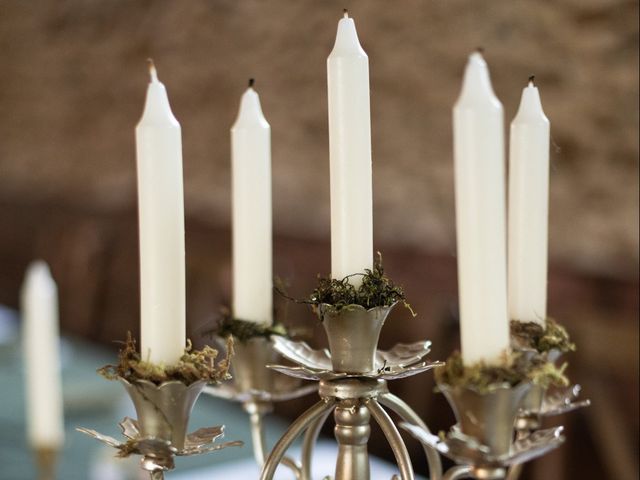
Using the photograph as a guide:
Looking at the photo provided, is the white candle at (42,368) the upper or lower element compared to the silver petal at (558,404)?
upper

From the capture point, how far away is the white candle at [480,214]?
0.44 metres

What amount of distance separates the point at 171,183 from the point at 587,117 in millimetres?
1305

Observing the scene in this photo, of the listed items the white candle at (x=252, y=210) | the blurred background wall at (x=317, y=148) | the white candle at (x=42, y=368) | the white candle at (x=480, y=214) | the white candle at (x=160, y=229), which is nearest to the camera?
the white candle at (x=480, y=214)

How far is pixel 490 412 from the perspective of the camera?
0.47m

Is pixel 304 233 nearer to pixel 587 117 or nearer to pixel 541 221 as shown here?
pixel 587 117

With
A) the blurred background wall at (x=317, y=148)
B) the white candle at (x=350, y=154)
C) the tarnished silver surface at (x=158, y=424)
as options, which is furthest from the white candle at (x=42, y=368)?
the white candle at (x=350, y=154)

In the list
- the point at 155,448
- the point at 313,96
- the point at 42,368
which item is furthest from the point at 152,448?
the point at 313,96

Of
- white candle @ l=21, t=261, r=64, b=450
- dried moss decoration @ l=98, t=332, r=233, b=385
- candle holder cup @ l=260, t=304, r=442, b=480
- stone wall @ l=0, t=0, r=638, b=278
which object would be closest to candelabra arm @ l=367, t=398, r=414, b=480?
candle holder cup @ l=260, t=304, r=442, b=480

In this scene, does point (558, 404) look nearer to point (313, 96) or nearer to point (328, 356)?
point (328, 356)

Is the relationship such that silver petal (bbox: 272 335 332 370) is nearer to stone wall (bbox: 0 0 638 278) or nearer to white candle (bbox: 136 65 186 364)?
white candle (bbox: 136 65 186 364)

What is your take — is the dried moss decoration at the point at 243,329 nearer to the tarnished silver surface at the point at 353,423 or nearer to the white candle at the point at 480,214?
the tarnished silver surface at the point at 353,423

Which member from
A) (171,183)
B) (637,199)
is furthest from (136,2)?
(171,183)

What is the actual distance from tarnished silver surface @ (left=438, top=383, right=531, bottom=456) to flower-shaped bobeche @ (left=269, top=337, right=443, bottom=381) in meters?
0.04

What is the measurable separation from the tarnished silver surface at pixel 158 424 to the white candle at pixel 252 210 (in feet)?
0.44
